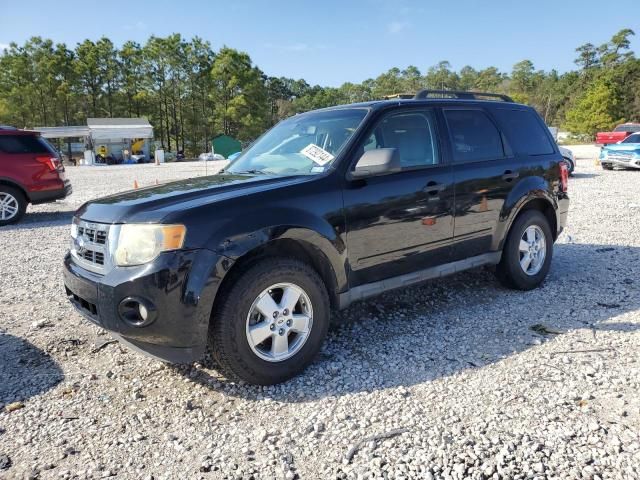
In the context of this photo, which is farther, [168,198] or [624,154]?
[624,154]

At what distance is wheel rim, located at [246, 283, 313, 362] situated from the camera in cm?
295

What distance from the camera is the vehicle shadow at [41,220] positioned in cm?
927

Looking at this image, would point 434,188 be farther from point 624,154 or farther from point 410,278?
point 624,154

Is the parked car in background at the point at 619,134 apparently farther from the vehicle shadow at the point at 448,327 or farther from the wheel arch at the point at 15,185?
the wheel arch at the point at 15,185

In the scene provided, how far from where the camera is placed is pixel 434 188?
3.86 meters

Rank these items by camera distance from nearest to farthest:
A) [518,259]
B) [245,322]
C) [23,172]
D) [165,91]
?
[245,322]
[518,259]
[23,172]
[165,91]

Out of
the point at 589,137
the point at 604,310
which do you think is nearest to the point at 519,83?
the point at 589,137

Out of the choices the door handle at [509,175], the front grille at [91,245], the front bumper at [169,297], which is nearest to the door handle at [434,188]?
the door handle at [509,175]

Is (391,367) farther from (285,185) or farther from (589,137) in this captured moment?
(589,137)

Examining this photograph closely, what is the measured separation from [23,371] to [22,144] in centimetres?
763

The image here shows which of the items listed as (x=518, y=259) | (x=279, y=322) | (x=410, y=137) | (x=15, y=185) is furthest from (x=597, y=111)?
(x=279, y=322)

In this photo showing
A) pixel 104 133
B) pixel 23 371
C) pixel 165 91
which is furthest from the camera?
pixel 165 91

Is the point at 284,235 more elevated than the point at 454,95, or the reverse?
the point at 454,95

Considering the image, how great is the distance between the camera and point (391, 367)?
3.30m
